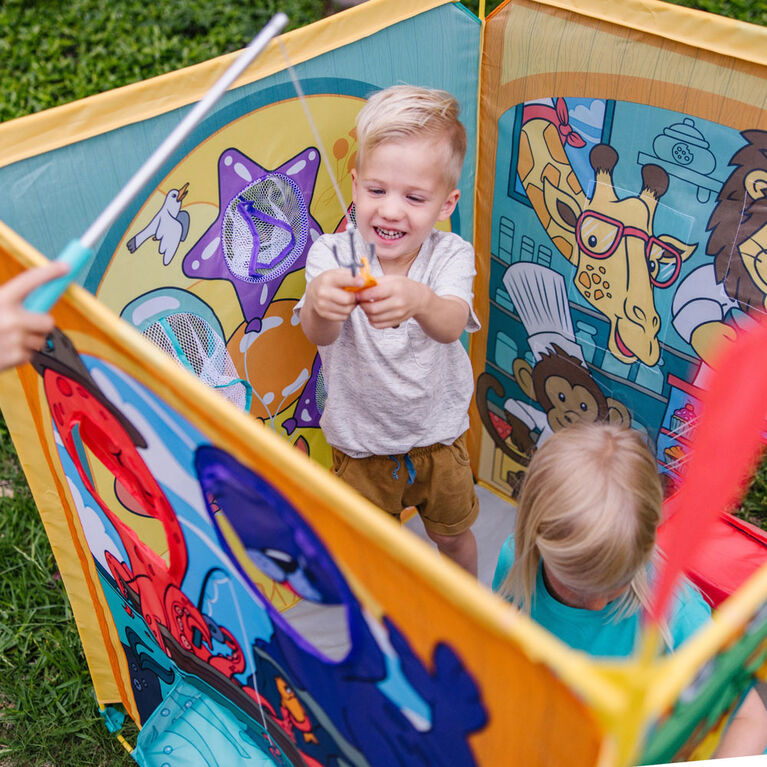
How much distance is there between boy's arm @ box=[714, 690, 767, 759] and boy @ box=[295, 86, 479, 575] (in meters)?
0.65

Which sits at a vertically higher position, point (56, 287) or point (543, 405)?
point (56, 287)

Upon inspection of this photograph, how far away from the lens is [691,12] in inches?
49.3

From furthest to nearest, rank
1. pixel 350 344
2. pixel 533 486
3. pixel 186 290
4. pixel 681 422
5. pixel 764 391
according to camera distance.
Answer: pixel 681 422, pixel 350 344, pixel 186 290, pixel 533 486, pixel 764 391

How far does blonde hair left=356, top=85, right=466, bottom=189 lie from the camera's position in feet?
4.20

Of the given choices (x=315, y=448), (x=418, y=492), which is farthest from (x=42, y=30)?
(x=418, y=492)

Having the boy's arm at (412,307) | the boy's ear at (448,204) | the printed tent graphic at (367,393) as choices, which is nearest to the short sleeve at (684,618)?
the printed tent graphic at (367,393)

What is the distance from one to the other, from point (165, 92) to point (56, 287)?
50 centimetres

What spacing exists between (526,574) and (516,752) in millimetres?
465

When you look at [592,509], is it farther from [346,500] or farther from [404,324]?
[404,324]

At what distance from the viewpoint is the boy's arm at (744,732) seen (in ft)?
3.19

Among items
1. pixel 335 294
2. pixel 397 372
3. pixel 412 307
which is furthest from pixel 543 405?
pixel 335 294

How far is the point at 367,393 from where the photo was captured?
1418 mm

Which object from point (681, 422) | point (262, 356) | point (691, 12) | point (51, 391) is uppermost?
point (691, 12)

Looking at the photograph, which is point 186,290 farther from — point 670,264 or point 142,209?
point 670,264
